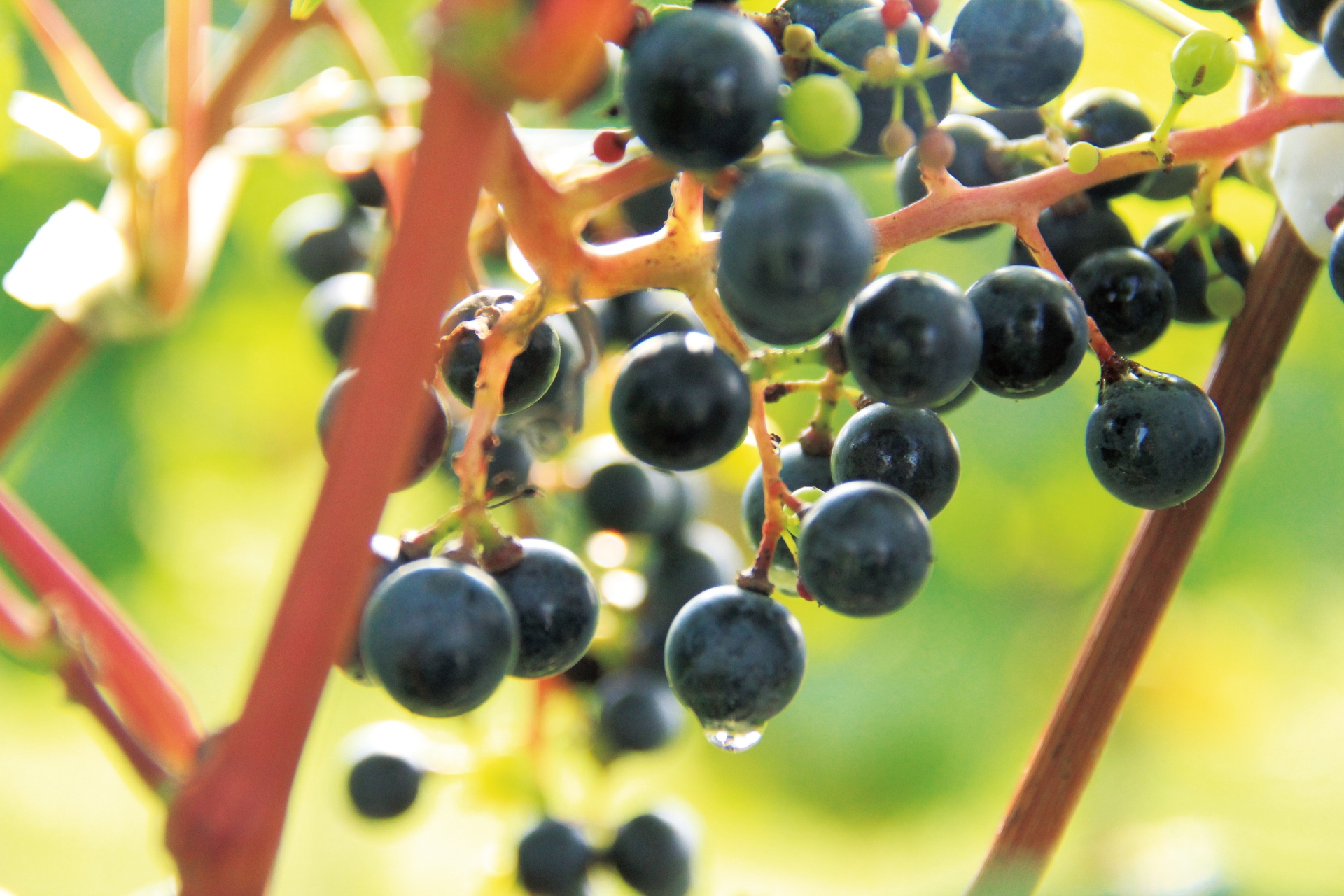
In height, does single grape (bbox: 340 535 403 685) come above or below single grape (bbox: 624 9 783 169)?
below

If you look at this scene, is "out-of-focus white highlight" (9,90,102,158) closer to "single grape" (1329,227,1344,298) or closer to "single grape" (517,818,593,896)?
"single grape" (517,818,593,896)

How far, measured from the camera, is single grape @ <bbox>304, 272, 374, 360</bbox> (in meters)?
0.79

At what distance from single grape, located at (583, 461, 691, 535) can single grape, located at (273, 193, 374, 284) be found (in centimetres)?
29

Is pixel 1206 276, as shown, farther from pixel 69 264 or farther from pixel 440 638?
pixel 69 264

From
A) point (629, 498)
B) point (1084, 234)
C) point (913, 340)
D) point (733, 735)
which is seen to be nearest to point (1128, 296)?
point (1084, 234)

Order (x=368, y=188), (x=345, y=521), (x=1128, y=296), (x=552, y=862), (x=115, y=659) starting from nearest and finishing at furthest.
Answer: (x=345, y=521), (x=1128, y=296), (x=115, y=659), (x=552, y=862), (x=368, y=188)

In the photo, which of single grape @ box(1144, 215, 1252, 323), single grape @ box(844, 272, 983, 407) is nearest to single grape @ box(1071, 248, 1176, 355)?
single grape @ box(1144, 215, 1252, 323)

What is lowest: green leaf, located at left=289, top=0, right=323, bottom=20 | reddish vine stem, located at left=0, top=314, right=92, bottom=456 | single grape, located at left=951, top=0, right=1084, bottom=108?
reddish vine stem, located at left=0, top=314, right=92, bottom=456

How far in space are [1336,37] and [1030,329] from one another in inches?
7.1

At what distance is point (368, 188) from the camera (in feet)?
2.94

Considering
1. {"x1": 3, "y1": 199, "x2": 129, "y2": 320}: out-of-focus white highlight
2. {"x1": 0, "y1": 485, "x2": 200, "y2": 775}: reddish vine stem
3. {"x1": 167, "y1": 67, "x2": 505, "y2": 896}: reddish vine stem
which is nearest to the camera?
{"x1": 167, "y1": 67, "x2": 505, "y2": 896}: reddish vine stem

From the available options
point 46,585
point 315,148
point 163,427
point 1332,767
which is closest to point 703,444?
point 46,585

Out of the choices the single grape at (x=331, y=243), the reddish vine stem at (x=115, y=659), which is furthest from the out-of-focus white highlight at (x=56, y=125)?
the reddish vine stem at (x=115, y=659)

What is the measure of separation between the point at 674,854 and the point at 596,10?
65 centimetres
